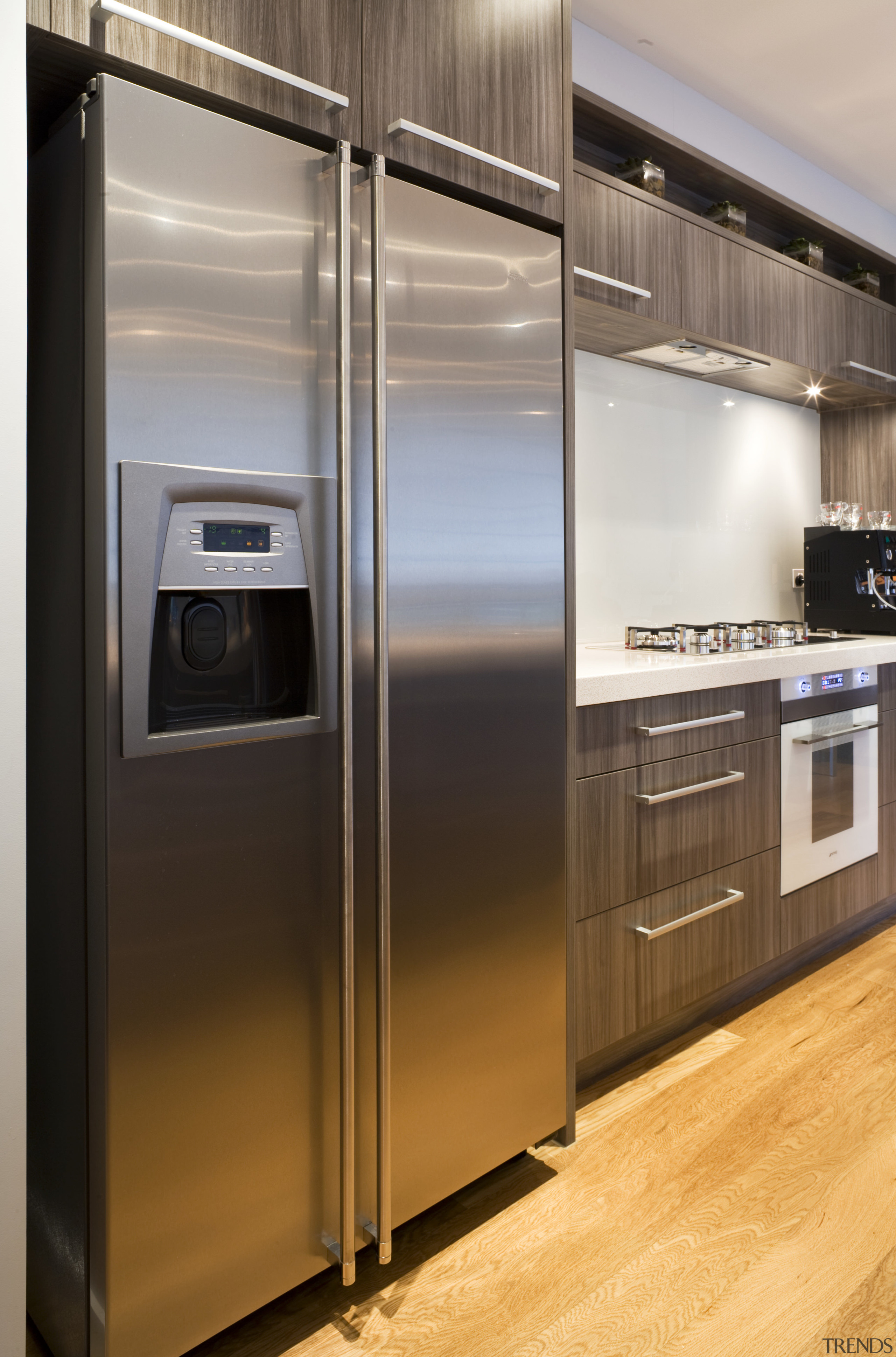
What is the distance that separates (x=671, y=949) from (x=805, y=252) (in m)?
2.52

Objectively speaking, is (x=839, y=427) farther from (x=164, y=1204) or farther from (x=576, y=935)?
(x=164, y=1204)

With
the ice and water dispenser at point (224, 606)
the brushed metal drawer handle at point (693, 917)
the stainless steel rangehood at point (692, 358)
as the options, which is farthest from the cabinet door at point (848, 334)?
the ice and water dispenser at point (224, 606)

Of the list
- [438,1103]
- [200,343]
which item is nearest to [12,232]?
[200,343]

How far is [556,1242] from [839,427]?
3.40 metres

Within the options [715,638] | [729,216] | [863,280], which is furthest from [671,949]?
[863,280]

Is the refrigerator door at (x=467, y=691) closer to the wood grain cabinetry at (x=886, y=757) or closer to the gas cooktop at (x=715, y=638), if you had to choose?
the gas cooktop at (x=715, y=638)

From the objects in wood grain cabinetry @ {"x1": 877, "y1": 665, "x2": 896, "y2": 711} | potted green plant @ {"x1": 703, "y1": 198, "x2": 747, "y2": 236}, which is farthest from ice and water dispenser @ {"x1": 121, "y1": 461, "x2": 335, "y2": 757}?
wood grain cabinetry @ {"x1": 877, "y1": 665, "x2": 896, "y2": 711}

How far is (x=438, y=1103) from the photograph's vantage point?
5.18 feet

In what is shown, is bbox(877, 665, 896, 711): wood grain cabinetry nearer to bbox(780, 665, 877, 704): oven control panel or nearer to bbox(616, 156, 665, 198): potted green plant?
bbox(780, 665, 877, 704): oven control panel

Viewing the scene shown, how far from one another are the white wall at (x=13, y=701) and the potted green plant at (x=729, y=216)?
239 cm

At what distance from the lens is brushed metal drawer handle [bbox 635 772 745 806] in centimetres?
210

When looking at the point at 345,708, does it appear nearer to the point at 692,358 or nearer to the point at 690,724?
the point at 690,724

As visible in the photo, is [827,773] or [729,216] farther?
[729,216]

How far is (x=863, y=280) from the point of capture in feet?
11.8
